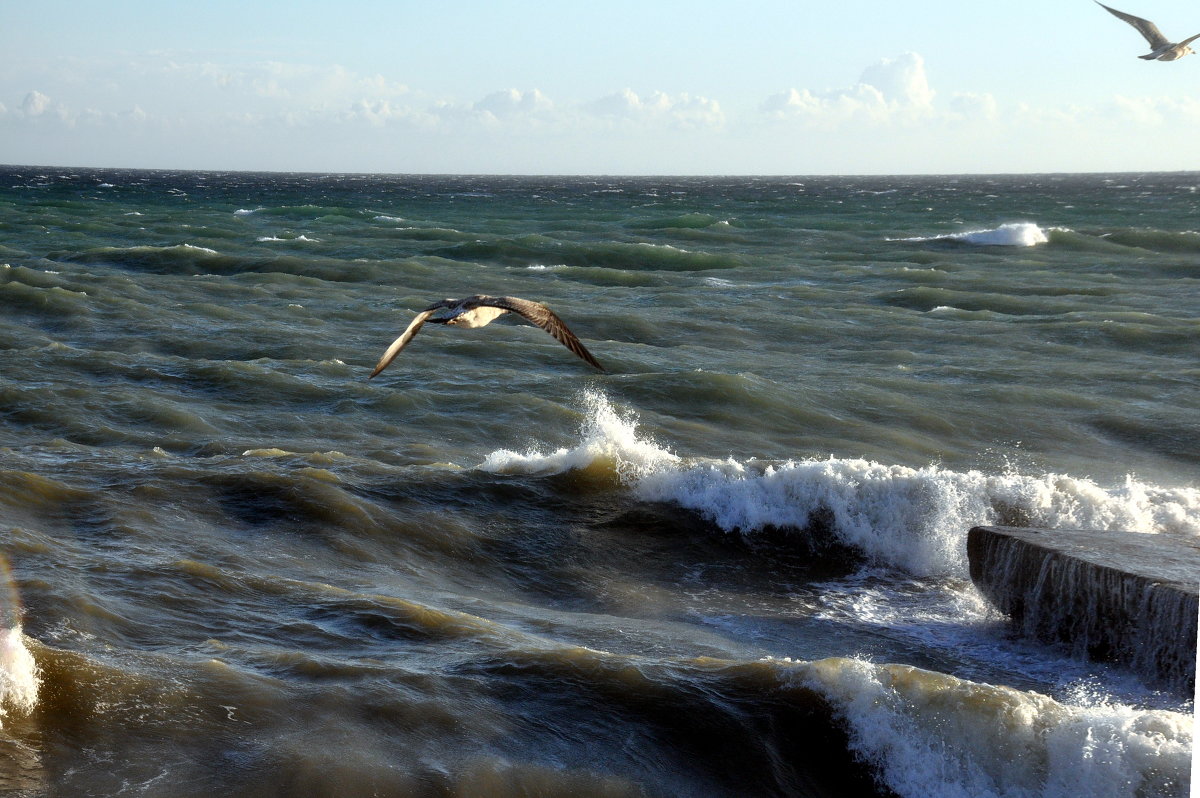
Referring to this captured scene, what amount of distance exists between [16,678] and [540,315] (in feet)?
11.1

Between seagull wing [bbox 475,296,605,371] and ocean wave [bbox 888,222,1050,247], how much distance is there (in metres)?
38.8

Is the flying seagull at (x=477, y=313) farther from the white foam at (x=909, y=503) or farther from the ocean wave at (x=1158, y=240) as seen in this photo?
the ocean wave at (x=1158, y=240)

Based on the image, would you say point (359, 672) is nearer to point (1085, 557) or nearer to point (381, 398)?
point (1085, 557)

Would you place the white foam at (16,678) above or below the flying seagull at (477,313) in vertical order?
below

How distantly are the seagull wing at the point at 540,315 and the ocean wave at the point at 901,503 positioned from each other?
3.77m

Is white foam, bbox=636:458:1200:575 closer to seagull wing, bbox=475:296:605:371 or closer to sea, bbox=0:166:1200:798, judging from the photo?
sea, bbox=0:166:1200:798

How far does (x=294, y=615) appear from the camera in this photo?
7.44 metres

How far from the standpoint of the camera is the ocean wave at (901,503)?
395 inches

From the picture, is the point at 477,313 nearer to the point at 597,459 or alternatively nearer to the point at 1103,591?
the point at 1103,591

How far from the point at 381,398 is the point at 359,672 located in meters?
9.05

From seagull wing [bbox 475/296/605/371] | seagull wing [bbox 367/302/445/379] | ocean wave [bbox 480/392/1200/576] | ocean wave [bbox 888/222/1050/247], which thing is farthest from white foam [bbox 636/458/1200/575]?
ocean wave [bbox 888/222/1050/247]

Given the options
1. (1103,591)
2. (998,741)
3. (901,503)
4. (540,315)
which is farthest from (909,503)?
A: (540,315)

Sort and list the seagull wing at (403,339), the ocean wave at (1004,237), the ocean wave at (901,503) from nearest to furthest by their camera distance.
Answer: the seagull wing at (403,339), the ocean wave at (901,503), the ocean wave at (1004,237)

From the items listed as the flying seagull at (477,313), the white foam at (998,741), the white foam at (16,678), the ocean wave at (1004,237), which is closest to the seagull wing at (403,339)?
the flying seagull at (477,313)
